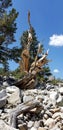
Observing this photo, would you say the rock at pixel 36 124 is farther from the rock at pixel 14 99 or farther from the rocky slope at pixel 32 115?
the rock at pixel 14 99

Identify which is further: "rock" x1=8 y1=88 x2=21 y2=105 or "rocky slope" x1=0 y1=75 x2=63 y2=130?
"rock" x1=8 y1=88 x2=21 y2=105

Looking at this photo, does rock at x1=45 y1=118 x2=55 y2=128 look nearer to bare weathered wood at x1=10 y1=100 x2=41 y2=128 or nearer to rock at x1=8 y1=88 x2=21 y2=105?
bare weathered wood at x1=10 y1=100 x2=41 y2=128

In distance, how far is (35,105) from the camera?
36.7 ft

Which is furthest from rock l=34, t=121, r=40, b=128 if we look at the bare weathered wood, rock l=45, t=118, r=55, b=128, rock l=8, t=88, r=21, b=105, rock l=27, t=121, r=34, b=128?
rock l=8, t=88, r=21, b=105

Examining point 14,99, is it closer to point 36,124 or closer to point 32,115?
point 32,115

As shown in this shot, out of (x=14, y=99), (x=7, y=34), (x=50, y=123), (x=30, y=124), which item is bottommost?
(x=30, y=124)

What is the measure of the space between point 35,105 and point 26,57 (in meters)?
9.69

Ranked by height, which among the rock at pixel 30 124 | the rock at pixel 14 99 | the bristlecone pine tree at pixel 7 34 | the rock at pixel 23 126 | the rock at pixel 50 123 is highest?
the bristlecone pine tree at pixel 7 34

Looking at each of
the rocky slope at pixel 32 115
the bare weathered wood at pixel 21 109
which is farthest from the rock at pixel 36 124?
the bare weathered wood at pixel 21 109

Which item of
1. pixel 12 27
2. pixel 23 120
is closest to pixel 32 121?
pixel 23 120

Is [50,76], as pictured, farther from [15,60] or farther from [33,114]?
[33,114]

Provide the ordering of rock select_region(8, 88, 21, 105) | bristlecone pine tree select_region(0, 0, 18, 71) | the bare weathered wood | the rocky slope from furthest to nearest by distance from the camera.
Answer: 1. bristlecone pine tree select_region(0, 0, 18, 71)
2. rock select_region(8, 88, 21, 105)
3. the rocky slope
4. the bare weathered wood

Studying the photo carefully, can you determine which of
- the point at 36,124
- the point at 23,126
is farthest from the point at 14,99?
the point at 23,126

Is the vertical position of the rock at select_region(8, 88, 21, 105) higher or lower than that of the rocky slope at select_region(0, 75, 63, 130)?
higher
